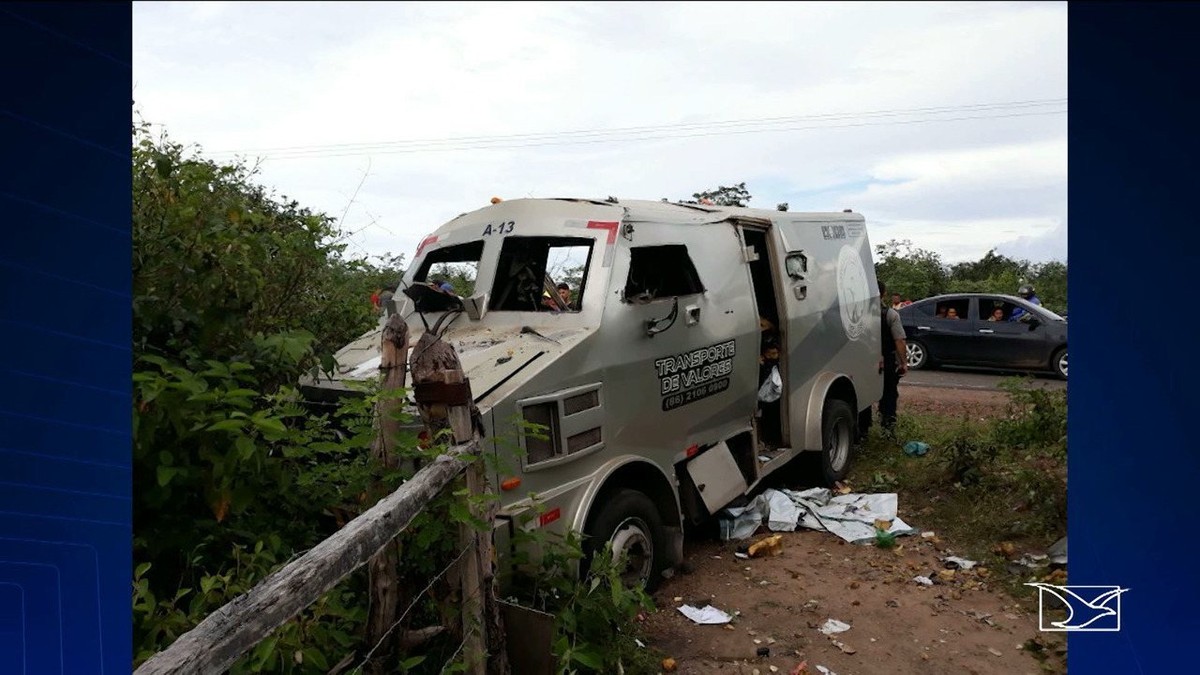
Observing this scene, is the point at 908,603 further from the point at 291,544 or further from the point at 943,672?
the point at 291,544

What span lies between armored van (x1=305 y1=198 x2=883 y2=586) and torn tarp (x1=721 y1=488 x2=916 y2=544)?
338 millimetres

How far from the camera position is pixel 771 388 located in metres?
6.70

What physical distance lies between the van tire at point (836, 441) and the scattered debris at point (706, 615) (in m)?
2.48

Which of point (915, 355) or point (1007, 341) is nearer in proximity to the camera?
point (1007, 341)

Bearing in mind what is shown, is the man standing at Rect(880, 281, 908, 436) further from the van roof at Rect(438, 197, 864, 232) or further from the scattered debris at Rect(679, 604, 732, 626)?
the scattered debris at Rect(679, 604, 732, 626)

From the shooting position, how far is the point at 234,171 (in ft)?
12.4

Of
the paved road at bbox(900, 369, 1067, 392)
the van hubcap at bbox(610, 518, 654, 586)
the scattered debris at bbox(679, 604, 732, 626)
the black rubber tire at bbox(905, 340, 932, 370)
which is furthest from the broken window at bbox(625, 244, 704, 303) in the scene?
the black rubber tire at bbox(905, 340, 932, 370)

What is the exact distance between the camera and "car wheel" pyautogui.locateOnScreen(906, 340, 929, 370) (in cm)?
1531

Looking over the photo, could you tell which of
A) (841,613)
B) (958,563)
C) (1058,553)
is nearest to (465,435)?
(841,613)

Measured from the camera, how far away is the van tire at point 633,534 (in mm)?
4508

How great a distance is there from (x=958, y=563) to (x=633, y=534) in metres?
2.51

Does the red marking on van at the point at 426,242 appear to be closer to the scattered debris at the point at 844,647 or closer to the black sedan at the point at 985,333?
the scattered debris at the point at 844,647

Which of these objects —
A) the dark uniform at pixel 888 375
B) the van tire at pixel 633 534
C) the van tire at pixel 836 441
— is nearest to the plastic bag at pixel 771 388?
the van tire at pixel 836 441

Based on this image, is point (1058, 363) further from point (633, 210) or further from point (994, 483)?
point (633, 210)
